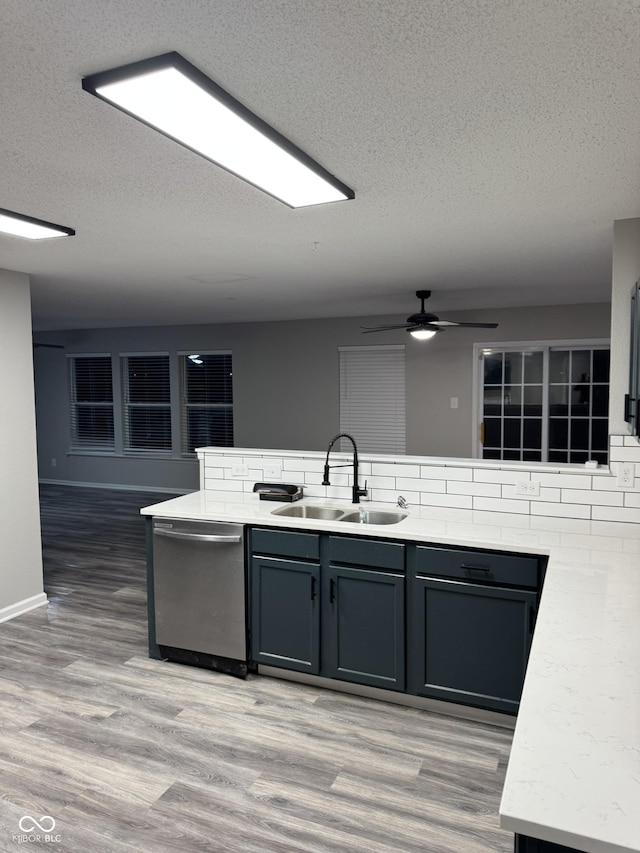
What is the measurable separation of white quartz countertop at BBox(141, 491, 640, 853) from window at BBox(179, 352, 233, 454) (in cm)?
596

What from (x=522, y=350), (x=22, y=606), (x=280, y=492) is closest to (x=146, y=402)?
(x=22, y=606)

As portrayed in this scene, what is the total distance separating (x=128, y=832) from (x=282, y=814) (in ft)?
1.78

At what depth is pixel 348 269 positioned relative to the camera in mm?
4488

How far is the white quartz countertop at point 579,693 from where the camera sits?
982 millimetres

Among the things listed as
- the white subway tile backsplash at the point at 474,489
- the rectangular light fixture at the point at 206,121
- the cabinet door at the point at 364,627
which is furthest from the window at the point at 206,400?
the rectangular light fixture at the point at 206,121

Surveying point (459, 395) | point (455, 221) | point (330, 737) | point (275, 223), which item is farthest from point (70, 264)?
point (459, 395)

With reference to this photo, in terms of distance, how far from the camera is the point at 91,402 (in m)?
9.42

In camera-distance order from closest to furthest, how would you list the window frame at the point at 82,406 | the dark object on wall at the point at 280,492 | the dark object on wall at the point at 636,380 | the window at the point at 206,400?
1. the dark object on wall at the point at 636,380
2. the dark object on wall at the point at 280,492
3. the window at the point at 206,400
4. the window frame at the point at 82,406

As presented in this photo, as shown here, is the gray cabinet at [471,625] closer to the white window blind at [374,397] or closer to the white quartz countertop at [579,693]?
the white quartz countertop at [579,693]

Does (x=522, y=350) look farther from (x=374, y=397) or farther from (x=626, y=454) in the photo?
(x=626, y=454)

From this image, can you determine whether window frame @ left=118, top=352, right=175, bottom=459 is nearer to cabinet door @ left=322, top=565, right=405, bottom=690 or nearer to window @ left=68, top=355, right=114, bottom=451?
window @ left=68, top=355, right=114, bottom=451

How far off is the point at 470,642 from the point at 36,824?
1867 mm

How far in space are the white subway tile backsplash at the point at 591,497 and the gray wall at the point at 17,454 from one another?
3.55m

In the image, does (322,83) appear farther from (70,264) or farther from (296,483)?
(70,264)
